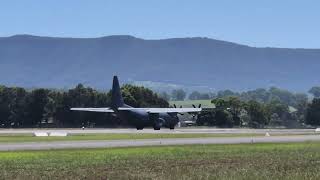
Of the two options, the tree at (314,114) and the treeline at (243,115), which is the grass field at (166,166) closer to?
the treeline at (243,115)

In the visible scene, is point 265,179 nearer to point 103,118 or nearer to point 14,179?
point 14,179

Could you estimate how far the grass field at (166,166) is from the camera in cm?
2759

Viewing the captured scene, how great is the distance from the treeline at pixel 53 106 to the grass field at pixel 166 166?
105 metres

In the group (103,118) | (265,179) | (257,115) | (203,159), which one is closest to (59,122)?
(103,118)

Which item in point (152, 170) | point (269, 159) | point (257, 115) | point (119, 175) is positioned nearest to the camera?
point (119, 175)

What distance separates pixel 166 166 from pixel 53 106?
12345cm

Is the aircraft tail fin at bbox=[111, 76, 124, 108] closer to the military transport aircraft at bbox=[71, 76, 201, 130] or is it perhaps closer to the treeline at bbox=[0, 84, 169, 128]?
the military transport aircraft at bbox=[71, 76, 201, 130]

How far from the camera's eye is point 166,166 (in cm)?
3197

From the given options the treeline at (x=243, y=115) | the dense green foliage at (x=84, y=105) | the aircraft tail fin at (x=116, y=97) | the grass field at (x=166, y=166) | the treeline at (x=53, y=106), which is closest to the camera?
the grass field at (x=166, y=166)

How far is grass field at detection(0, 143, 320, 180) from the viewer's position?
90.5 feet

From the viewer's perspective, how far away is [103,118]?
145750 mm

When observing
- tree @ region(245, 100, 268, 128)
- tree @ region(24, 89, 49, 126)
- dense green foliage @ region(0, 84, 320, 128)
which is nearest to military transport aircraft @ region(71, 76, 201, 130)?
dense green foliage @ region(0, 84, 320, 128)

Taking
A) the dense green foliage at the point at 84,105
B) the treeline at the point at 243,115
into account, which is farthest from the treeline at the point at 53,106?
the treeline at the point at 243,115

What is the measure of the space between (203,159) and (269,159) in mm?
3485
